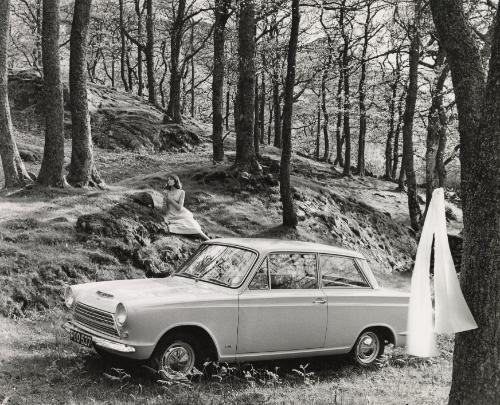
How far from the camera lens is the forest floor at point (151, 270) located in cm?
640

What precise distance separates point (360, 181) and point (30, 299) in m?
26.1

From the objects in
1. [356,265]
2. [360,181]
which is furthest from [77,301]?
[360,181]

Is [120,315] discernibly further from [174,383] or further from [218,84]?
[218,84]

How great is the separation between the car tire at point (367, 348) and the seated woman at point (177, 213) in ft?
16.8

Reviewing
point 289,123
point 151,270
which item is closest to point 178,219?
point 151,270

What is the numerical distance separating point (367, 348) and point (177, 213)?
5.74m

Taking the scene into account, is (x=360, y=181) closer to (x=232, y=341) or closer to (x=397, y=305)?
(x=397, y=305)

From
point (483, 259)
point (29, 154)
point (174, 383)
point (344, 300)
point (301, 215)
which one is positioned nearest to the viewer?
point (483, 259)

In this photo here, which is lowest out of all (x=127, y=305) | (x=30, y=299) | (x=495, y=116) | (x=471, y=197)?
(x=30, y=299)

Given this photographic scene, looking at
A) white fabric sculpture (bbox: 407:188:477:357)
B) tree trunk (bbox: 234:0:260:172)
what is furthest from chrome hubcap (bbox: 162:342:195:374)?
tree trunk (bbox: 234:0:260:172)

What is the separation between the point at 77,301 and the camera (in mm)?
7145

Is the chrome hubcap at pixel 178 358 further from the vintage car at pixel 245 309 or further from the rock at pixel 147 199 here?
the rock at pixel 147 199

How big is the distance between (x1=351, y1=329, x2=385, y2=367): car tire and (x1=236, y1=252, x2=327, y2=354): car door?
0.79 meters

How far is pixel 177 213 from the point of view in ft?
41.6
